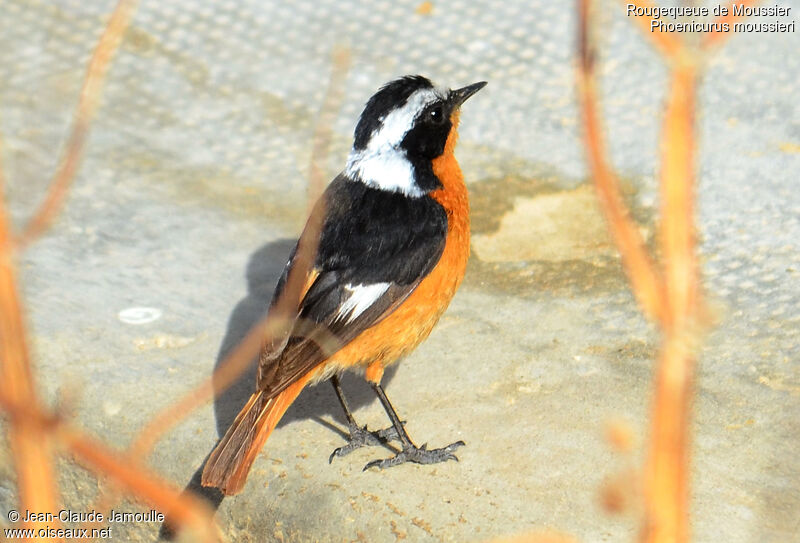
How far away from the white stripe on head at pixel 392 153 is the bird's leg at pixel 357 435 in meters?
0.72

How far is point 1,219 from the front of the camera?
0.94 m

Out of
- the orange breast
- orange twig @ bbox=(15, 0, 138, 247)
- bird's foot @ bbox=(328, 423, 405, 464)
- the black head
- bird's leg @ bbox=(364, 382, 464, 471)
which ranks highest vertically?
orange twig @ bbox=(15, 0, 138, 247)

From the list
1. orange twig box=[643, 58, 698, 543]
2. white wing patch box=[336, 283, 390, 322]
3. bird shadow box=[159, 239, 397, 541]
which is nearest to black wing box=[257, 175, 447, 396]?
white wing patch box=[336, 283, 390, 322]

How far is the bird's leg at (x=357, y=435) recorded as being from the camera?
3.59 m

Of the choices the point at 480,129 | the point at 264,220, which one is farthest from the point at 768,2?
the point at 264,220

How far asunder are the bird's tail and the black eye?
1082 mm

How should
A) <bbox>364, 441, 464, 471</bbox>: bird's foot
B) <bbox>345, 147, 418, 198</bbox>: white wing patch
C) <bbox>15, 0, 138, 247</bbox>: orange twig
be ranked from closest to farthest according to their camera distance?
<bbox>15, 0, 138, 247</bbox>: orange twig, <bbox>364, 441, 464, 471</bbox>: bird's foot, <bbox>345, 147, 418, 198</bbox>: white wing patch

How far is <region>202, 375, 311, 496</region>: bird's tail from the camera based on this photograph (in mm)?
3244

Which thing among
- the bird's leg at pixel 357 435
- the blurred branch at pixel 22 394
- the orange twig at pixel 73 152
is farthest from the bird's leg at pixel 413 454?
the blurred branch at pixel 22 394

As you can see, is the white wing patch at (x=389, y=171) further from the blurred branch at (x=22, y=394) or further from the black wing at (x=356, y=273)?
the blurred branch at (x=22, y=394)

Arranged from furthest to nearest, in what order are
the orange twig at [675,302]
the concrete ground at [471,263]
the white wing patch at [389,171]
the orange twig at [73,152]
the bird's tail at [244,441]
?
the white wing patch at [389,171], the concrete ground at [471,263], the bird's tail at [244,441], the orange twig at [73,152], the orange twig at [675,302]

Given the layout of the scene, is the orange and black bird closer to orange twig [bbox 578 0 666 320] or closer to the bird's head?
the bird's head

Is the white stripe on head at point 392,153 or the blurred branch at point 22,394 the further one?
the white stripe on head at point 392,153

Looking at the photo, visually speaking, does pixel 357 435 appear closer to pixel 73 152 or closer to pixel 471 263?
pixel 471 263
